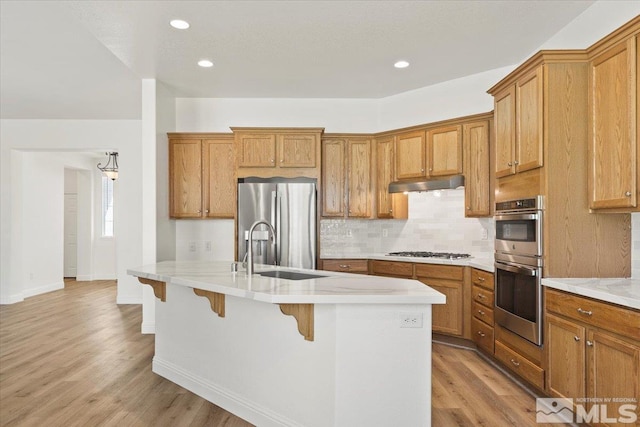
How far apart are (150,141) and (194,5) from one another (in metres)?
2.13

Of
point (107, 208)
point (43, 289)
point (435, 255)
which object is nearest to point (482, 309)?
point (435, 255)

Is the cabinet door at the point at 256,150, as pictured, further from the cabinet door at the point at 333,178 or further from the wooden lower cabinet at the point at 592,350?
the wooden lower cabinet at the point at 592,350

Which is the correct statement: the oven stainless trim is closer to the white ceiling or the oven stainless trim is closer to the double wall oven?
the double wall oven

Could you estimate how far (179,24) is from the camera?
3.42 m

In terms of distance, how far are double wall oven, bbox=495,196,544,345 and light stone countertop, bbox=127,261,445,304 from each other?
1038mm

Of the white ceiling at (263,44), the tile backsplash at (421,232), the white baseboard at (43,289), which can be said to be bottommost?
the white baseboard at (43,289)

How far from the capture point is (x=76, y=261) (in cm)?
955

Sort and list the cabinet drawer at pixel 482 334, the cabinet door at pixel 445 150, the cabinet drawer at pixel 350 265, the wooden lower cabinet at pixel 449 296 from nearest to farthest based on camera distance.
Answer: the cabinet drawer at pixel 482 334 → the wooden lower cabinet at pixel 449 296 → the cabinet door at pixel 445 150 → the cabinet drawer at pixel 350 265

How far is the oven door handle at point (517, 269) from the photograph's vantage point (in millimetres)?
3047

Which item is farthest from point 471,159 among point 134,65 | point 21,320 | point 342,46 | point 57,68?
point 21,320

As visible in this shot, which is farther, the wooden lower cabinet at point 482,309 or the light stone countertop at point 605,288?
the wooden lower cabinet at point 482,309

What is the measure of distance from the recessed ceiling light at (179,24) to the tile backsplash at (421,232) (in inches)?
114

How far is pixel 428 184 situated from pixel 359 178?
0.98 meters

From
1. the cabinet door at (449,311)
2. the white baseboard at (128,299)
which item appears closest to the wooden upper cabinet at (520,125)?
the cabinet door at (449,311)
